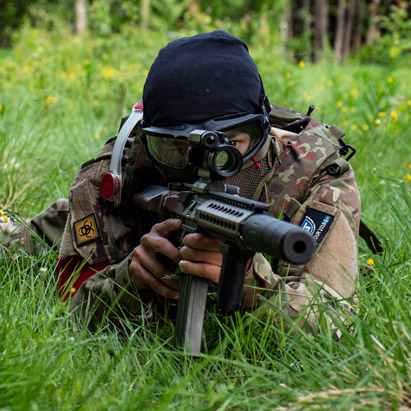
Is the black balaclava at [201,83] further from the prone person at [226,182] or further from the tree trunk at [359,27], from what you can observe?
the tree trunk at [359,27]

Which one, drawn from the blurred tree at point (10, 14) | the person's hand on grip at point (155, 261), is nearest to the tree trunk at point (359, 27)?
the blurred tree at point (10, 14)

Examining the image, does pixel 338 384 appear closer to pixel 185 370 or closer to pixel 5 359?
pixel 185 370

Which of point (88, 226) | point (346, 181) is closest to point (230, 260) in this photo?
point (346, 181)

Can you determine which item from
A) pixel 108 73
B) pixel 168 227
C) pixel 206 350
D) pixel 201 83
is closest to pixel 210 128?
pixel 201 83

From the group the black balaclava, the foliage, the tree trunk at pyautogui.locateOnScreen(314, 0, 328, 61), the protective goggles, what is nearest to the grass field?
the protective goggles

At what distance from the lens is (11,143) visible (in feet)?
11.6

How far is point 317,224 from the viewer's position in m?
2.05

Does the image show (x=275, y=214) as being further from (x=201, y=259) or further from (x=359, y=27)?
(x=359, y=27)

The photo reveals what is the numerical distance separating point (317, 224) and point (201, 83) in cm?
69

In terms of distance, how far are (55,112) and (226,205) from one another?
12.2ft

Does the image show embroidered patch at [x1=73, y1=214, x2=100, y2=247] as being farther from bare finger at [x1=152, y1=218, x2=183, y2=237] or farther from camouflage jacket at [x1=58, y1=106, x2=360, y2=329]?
bare finger at [x1=152, y1=218, x2=183, y2=237]

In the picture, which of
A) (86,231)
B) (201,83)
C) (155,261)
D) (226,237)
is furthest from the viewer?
(86,231)

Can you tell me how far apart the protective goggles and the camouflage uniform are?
8 centimetres

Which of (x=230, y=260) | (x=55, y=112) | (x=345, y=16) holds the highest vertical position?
(x=230, y=260)
